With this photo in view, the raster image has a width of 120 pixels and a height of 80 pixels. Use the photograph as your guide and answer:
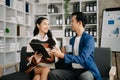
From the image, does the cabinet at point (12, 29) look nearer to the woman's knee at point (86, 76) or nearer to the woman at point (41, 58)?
the woman at point (41, 58)

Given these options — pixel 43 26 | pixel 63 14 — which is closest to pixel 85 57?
pixel 43 26

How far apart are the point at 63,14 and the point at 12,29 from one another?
152 cm

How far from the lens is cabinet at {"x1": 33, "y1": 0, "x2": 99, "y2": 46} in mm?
5609

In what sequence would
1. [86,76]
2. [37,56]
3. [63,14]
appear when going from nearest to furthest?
[86,76] < [37,56] < [63,14]

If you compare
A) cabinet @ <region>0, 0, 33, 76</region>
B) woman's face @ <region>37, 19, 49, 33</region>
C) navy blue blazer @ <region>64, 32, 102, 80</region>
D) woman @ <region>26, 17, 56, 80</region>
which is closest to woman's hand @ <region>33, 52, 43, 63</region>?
woman @ <region>26, 17, 56, 80</region>

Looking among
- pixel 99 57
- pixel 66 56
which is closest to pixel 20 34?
pixel 99 57

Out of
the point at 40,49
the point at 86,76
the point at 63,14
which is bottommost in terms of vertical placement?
the point at 86,76

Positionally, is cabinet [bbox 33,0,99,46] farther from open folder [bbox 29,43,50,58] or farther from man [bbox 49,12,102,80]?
open folder [bbox 29,43,50,58]

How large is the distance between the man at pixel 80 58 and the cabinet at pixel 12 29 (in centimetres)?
221

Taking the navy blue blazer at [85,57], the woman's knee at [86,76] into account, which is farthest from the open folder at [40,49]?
the woman's knee at [86,76]

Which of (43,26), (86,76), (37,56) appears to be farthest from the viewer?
(43,26)

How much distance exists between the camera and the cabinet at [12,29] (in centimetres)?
463

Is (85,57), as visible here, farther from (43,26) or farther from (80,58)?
(43,26)

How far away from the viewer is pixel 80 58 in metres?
2.49
